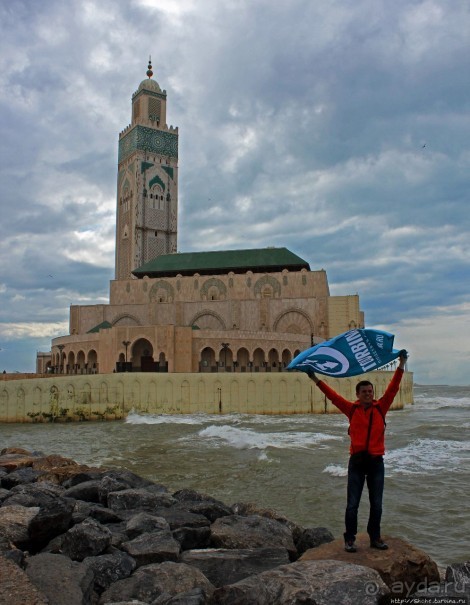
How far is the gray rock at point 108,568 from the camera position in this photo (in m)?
5.08

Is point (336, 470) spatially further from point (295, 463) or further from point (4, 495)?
point (4, 495)

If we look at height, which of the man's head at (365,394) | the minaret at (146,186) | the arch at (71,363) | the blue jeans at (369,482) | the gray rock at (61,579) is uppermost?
the minaret at (146,186)

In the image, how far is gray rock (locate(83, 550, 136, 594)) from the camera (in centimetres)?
508

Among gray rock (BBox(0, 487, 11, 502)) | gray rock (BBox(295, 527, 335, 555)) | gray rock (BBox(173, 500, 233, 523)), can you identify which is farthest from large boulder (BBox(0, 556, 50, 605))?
gray rock (BBox(0, 487, 11, 502))

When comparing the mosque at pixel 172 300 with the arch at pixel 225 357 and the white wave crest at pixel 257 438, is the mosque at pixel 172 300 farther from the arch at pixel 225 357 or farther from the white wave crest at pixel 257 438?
the white wave crest at pixel 257 438

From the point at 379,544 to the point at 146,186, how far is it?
65.9 metres

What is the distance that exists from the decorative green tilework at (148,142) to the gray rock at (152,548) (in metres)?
66.6

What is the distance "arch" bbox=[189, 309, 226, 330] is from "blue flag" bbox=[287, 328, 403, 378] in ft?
157

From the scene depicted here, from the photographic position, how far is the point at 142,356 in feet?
155

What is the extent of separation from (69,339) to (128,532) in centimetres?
4700

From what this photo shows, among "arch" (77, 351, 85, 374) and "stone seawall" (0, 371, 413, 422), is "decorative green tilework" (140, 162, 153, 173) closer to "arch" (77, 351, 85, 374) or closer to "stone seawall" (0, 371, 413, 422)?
"arch" (77, 351, 85, 374)

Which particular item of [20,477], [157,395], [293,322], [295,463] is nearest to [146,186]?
[293,322]

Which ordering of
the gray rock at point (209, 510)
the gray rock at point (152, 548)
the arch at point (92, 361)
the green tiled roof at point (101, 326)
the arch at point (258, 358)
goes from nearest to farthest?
the gray rock at point (152, 548), the gray rock at point (209, 510), the arch at point (258, 358), the arch at point (92, 361), the green tiled roof at point (101, 326)

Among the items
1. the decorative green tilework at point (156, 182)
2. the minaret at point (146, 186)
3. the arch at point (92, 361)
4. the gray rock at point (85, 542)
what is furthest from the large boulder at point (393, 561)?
the decorative green tilework at point (156, 182)
